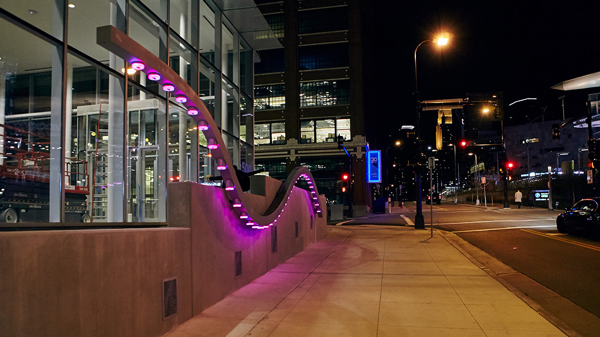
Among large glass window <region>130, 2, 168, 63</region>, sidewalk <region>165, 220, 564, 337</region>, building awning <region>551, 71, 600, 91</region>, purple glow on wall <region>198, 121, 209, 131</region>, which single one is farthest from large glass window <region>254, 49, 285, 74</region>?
building awning <region>551, 71, 600, 91</region>

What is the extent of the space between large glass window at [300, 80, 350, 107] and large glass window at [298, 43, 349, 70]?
1.81m

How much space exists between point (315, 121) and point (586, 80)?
4990cm

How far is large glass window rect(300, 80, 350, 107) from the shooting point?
1822 inches

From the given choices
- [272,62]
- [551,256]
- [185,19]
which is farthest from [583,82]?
[185,19]

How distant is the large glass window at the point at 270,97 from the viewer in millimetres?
48281

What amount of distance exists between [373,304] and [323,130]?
40.0 m

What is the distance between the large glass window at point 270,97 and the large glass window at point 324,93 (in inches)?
91.2

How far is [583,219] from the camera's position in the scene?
56.0 feet

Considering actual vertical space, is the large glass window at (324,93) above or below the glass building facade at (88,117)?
above

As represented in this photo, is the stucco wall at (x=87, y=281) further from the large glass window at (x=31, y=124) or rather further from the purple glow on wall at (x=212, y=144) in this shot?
the large glass window at (x=31, y=124)

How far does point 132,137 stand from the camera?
9789mm

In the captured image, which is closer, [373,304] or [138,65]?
[138,65]

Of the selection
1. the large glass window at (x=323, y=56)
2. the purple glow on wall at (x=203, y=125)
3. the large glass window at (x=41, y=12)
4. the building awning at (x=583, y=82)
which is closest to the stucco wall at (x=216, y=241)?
the purple glow on wall at (x=203, y=125)

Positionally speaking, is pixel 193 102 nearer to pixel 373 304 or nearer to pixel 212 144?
pixel 212 144
